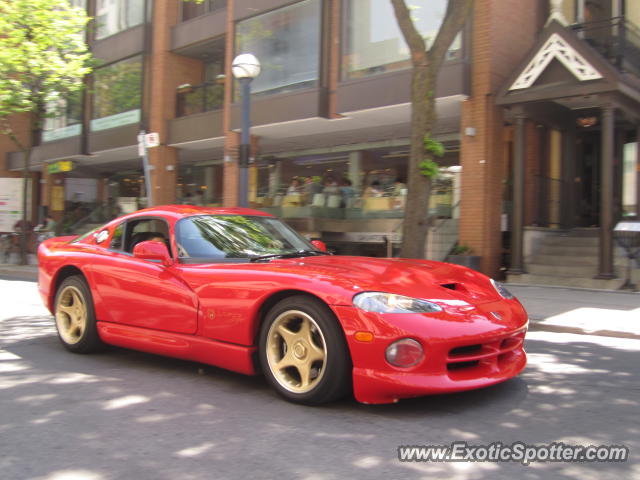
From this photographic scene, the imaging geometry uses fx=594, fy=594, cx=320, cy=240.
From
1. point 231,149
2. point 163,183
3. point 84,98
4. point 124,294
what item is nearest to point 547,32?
point 231,149

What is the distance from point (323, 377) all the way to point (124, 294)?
217 centimetres

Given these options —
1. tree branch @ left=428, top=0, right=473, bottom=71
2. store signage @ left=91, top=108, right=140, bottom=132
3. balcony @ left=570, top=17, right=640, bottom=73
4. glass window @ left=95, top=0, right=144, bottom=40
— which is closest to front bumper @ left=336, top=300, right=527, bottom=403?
tree branch @ left=428, top=0, right=473, bottom=71

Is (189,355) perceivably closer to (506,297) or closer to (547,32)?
(506,297)

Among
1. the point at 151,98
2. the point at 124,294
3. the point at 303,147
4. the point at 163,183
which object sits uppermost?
the point at 151,98

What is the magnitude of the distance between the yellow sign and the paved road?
23.5m

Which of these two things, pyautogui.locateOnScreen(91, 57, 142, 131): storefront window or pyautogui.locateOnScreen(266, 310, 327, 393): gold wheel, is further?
pyautogui.locateOnScreen(91, 57, 142, 131): storefront window

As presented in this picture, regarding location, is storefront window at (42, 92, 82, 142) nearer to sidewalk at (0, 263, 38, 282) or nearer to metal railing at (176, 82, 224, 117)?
metal railing at (176, 82, 224, 117)

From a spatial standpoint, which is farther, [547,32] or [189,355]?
[547,32]

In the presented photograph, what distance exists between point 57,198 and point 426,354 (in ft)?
86.3

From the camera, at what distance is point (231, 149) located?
17.2m

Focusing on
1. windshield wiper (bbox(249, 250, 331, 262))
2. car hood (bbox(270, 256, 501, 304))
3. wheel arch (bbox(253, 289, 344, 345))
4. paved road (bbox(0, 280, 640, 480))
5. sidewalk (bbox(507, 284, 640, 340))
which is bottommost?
paved road (bbox(0, 280, 640, 480))

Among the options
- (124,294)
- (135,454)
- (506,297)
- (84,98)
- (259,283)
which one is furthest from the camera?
(84,98)

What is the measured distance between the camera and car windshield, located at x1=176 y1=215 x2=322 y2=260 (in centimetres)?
480

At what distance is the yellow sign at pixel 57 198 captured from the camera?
26.6 metres
